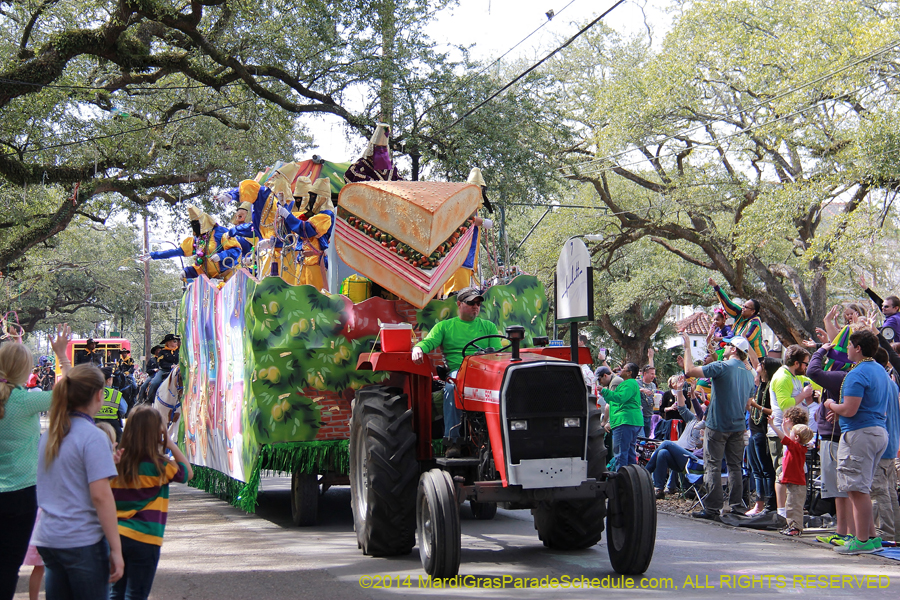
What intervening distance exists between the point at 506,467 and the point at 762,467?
187 inches

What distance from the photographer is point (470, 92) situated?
1775 cm

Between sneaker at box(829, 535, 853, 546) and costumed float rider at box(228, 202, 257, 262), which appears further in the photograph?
costumed float rider at box(228, 202, 257, 262)

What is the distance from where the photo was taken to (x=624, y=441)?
11.5 m

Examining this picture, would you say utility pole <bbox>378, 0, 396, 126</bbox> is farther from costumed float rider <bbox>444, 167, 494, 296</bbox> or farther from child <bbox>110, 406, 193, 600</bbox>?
child <bbox>110, 406, 193, 600</bbox>

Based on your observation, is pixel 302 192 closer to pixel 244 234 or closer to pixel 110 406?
pixel 244 234

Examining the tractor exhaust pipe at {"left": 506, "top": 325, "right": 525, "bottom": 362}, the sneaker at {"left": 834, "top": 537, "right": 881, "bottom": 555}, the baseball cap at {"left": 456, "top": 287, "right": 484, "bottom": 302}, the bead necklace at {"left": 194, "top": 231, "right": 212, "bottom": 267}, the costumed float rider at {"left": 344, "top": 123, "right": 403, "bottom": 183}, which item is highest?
the costumed float rider at {"left": 344, "top": 123, "right": 403, "bottom": 183}

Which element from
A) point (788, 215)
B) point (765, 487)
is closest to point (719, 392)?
point (765, 487)

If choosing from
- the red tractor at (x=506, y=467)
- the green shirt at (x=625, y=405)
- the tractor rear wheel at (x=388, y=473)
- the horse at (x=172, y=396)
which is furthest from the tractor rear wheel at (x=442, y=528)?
the horse at (x=172, y=396)

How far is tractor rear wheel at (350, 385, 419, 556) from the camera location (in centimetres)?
702

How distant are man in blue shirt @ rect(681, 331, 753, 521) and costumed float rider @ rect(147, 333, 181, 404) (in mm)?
8352

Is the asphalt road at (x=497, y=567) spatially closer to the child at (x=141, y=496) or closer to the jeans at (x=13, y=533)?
the jeans at (x=13, y=533)

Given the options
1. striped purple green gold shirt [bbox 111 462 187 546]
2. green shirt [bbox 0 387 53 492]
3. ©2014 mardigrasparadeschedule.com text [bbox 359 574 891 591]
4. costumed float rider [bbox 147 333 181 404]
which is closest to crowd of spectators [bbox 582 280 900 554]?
©2014 mardigrasparadeschedule.com text [bbox 359 574 891 591]

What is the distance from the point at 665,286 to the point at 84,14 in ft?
67.2

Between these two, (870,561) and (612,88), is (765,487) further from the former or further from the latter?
(612,88)
